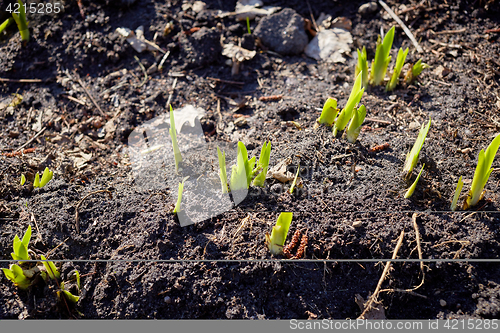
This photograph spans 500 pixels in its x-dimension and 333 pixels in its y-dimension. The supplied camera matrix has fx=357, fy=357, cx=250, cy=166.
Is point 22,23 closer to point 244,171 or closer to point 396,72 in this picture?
point 244,171

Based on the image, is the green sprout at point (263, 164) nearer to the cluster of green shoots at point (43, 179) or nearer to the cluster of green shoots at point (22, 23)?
the cluster of green shoots at point (43, 179)

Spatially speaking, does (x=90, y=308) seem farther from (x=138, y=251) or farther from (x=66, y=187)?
(x=66, y=187)

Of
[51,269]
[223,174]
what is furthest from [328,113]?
[51,269]

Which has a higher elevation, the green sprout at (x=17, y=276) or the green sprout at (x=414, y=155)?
the green sprout at (x=414, y=155)

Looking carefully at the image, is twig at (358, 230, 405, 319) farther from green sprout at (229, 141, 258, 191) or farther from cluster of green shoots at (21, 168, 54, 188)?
cluster of green shoots at (21, 168, 54, 188)

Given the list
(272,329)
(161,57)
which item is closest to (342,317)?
(272,329)

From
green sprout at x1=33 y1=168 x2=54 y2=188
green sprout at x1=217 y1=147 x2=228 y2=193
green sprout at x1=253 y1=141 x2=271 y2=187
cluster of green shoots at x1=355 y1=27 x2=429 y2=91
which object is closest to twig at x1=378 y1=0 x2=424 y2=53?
cluster of green shoots at x1=355 y1=27 x2=429 y2=91

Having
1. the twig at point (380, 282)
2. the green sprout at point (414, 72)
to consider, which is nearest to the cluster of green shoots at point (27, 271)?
the twig at point (380, 282)
